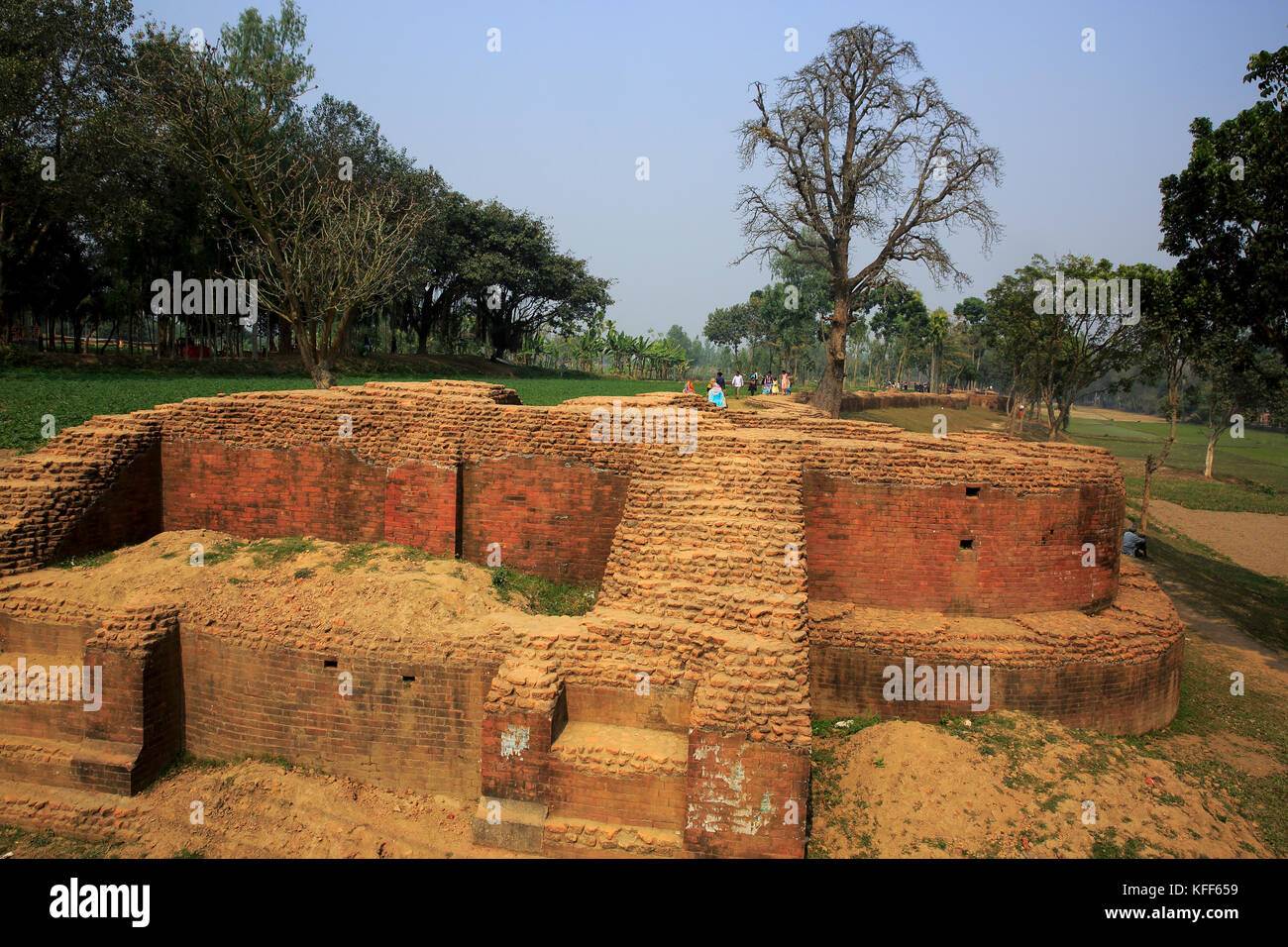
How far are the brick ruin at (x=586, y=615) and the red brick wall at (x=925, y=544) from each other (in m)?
0.03

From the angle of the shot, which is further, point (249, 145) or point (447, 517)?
point (249, 145)

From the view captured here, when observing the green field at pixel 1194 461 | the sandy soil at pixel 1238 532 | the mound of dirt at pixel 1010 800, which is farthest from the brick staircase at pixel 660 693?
the sandy soil at pixel 1238 532

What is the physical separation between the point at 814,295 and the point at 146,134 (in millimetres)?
51838

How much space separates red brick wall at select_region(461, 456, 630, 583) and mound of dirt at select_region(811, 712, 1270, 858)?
377cm

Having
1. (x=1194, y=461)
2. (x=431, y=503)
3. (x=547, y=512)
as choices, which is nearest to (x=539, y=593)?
(x=547, y=512)

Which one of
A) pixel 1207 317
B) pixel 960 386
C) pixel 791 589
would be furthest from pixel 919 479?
pixel 960 386

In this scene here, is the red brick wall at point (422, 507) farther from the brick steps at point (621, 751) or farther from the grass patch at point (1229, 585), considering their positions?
the grass patch at point (1229, 585)

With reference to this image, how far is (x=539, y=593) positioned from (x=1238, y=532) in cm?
2478

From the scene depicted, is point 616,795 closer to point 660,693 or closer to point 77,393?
point 660,693

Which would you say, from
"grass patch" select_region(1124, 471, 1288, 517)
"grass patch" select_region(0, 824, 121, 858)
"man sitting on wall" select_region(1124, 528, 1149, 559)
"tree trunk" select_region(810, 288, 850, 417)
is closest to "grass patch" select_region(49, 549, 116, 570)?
"grass patch" select_region(0, 824, 121, 858)

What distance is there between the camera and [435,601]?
7863 mm

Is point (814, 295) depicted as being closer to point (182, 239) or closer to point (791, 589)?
point (182, 239)

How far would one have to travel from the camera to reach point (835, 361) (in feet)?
81.8

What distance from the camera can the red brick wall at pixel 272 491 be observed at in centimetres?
955
